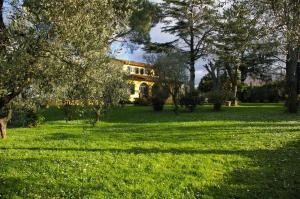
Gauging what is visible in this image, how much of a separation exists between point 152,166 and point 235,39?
908 cm

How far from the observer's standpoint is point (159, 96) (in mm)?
38031

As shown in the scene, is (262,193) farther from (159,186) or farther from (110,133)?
(110,133)

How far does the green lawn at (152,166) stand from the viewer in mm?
9711

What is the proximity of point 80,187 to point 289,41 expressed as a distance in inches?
278

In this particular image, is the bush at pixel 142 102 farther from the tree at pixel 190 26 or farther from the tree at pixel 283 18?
the tree at pixel 283 18

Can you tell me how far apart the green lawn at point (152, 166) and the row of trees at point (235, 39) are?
372cm

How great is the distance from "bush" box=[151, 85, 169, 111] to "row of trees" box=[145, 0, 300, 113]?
1.11 m

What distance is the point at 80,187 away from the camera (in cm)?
977

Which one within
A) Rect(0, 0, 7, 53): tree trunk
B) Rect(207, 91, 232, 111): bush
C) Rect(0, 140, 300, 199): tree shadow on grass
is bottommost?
Rect(0, 140, 300, 199): tree shadow on grass

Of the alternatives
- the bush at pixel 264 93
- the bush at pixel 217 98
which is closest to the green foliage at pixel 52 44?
the bush at pixel 217 98

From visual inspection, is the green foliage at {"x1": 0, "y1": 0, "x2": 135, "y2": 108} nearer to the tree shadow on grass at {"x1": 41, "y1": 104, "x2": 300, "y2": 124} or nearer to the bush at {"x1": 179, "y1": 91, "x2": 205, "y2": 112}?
the tree shadow on grass at {"x1": 41, "y1": 104, "x2": 300, "y2": 124}

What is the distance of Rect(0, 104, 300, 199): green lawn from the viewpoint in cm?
971

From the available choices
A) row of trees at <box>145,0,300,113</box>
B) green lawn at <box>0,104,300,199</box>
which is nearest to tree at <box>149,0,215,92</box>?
row of trees at <box>145,0,300,113</box>

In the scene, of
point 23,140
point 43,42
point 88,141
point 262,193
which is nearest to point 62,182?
point 43,42
